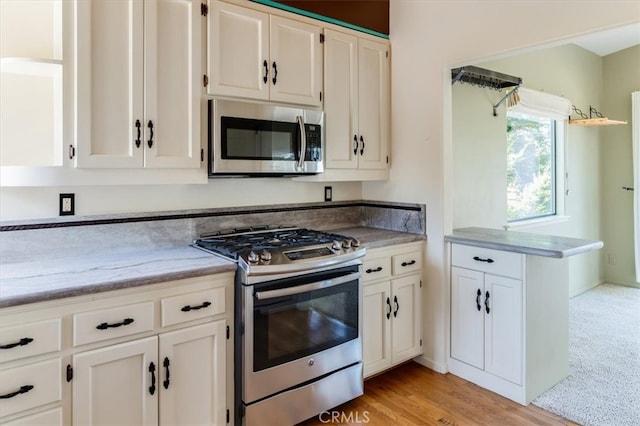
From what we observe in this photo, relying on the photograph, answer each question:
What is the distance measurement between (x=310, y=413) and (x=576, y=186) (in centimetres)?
404

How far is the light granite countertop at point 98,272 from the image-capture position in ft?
4.97

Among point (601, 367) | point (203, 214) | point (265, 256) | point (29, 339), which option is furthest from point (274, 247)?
point (601, 367)

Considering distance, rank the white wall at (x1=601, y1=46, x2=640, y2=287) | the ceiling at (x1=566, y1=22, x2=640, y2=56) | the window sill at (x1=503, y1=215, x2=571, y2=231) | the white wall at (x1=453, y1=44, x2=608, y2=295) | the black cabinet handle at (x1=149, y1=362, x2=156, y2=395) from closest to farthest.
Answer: the black cabinet handle at (x1=149, y1=362, x2=156, y2=395) → the white wall at (x1=453, y1=44, x2=608, y2=295) → the window sill at (x1=503, y1=215, x2=571, y2=231) → the ceiling at (x1=566, y1=22, x2=640, y2=56) → the white wall at (x1=601, y1=46, x2=640, y2=287)

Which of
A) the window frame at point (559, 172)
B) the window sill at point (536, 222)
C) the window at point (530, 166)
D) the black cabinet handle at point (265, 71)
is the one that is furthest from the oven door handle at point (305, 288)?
the window frame at point (559, 172)

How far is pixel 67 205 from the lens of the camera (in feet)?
6.88

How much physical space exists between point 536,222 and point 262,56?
10.3 feet

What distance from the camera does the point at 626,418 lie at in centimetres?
226

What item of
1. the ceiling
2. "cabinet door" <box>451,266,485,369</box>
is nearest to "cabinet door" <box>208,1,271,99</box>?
"cabinet door" <box>451,266,485,369</box>

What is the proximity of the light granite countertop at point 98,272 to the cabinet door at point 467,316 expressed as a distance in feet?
5.07

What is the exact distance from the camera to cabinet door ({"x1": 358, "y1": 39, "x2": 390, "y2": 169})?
2.89 metres

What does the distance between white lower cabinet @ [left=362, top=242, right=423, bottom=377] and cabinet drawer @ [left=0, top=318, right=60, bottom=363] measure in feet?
5.30

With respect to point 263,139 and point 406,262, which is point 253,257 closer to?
point 263,139

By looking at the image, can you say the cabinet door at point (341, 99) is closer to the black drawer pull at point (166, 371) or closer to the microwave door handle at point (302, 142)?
the microwave door handle at point (302, 142)

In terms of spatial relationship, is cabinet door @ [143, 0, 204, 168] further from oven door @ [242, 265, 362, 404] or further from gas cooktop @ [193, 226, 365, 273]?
oven door @ [242, 265, 362, 404]
